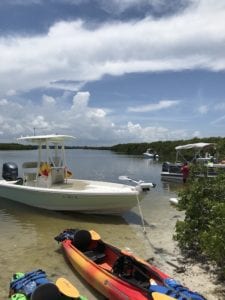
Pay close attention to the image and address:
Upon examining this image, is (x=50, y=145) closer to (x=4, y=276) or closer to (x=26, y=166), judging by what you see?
(x=26, y=166)

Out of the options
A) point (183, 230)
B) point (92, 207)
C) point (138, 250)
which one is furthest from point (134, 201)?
point (183, 230)

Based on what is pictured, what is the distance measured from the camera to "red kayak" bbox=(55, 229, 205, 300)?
6.57 metres

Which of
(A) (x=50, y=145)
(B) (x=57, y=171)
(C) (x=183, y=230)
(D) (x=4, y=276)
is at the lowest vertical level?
(D) (x=4, y=276)

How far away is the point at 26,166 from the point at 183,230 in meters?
9.27

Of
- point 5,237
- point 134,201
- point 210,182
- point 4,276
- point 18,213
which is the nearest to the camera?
point 4,276

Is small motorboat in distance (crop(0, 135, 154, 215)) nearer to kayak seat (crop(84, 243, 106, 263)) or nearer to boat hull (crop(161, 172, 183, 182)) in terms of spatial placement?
kayak seat (crop(84, 243, 106, 263))

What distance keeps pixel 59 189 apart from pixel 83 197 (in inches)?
52.7

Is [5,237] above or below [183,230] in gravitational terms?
below

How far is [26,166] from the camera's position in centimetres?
1719

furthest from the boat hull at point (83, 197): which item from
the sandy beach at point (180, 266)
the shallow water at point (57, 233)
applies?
the sandy beach at point (180, 266)

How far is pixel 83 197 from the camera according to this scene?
47.6 ft

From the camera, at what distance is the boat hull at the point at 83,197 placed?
46.6ft

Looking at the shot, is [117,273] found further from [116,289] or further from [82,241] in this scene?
[82,241]

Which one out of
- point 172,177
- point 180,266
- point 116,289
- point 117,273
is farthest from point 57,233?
→ point 172,177
